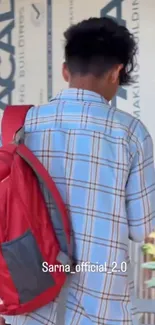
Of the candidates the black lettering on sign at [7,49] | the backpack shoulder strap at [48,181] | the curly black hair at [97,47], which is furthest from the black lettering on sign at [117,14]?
the backpack shoulder strap at [48,181]

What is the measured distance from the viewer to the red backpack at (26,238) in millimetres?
1016

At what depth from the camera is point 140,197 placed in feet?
3.67

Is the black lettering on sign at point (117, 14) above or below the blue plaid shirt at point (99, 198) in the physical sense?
above

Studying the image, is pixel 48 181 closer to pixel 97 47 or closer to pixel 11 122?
pixel 11 122

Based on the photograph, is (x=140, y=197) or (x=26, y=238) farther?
(x=140, y=197)

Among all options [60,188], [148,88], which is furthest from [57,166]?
[148,88]

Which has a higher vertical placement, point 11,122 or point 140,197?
point 11,122

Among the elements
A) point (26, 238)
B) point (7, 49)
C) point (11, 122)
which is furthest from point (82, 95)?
point (7, 49)

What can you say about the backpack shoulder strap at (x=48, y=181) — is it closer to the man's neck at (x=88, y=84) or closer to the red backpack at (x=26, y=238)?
the red backpack at (x=26, y=238)

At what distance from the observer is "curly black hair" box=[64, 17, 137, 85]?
1161 millimetres

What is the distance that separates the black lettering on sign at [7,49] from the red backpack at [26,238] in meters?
1.44

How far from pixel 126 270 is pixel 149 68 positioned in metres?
1.20

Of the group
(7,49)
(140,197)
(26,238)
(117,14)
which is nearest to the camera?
(26,238)

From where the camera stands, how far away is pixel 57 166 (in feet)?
3.68
